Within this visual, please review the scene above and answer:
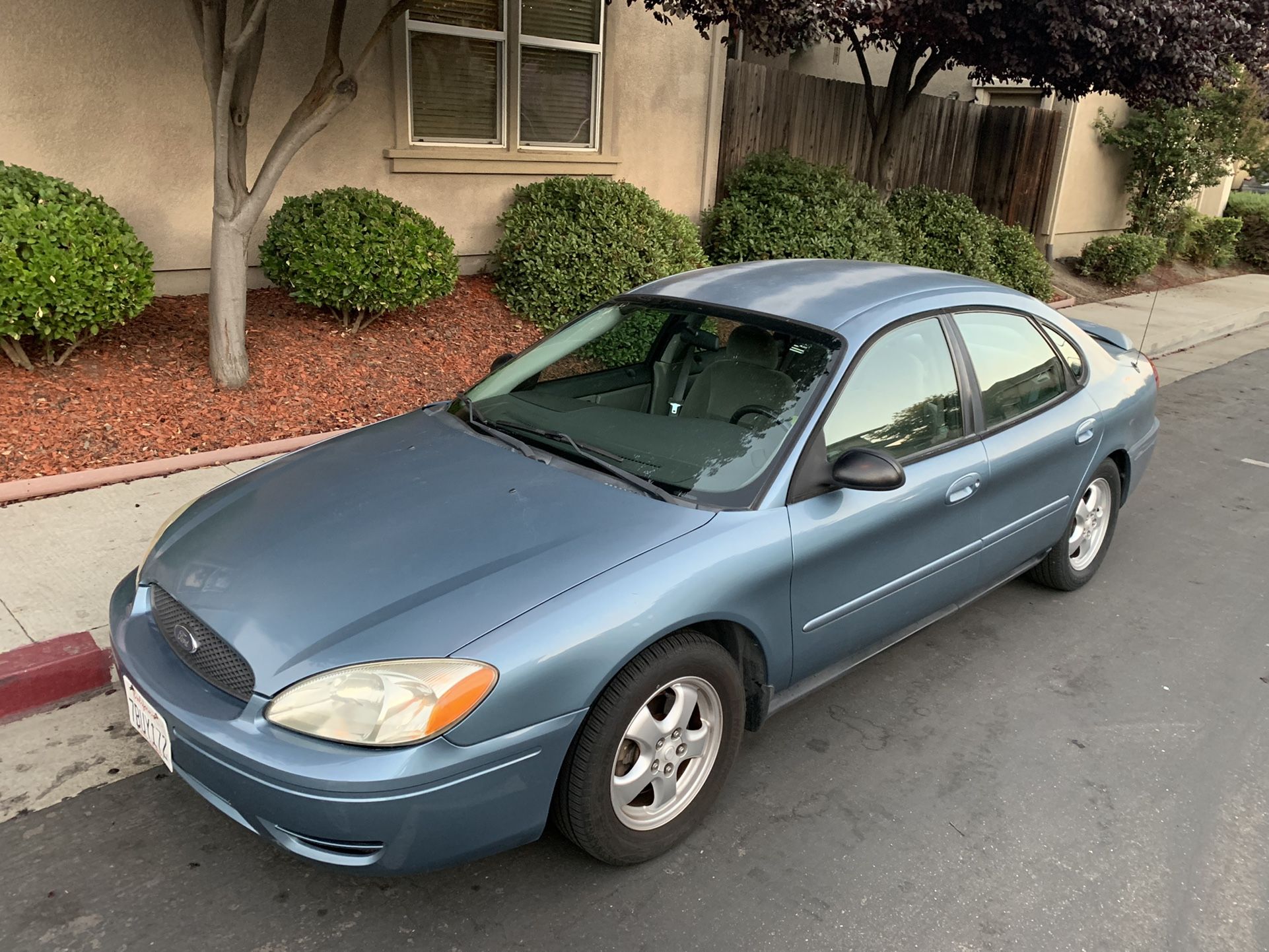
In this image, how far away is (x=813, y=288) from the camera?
3719 millimetres

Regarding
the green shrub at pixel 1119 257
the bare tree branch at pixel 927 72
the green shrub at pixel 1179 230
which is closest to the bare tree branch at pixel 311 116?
the bare tree branch at pixel 927 72

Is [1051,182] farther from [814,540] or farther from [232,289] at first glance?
[814,540]

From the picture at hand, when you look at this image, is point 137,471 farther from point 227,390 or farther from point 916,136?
point 916,136

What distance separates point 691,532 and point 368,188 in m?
6.14

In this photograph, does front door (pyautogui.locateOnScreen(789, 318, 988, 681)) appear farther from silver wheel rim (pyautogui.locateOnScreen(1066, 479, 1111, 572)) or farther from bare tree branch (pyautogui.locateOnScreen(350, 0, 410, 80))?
bare tree branch (pyautogui.locateOnScreen(350, 0, 410, 80))

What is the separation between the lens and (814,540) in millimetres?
3053

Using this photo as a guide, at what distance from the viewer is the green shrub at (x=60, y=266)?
5.29 metres

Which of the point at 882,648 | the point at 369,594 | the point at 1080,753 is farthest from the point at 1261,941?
the point at 369,594

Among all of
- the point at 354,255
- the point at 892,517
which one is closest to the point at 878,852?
the point at 892,517

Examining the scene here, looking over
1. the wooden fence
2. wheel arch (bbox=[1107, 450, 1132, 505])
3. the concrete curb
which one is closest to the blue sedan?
wheel arch (bbox=[1107, 450, 1132, 505])

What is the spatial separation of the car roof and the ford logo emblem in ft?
7.01

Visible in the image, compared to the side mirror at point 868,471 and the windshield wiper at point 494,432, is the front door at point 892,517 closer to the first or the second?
the side mirror at point 868,471

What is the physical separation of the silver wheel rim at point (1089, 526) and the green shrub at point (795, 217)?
5043 millimetres

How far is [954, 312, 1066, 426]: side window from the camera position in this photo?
3.83m
